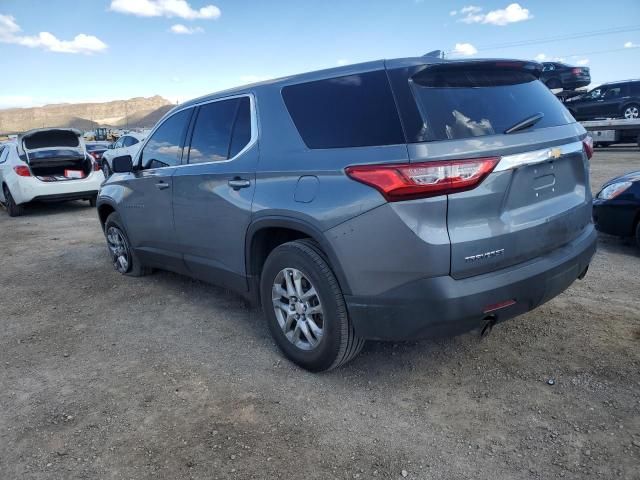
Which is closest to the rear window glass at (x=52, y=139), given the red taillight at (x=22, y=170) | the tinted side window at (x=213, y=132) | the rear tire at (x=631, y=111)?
the red taillight at (x=22, y=170)

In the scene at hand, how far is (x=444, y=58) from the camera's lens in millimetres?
2732

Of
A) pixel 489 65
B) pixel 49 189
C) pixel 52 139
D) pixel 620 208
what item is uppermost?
pixel 52 139

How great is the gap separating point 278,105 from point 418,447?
221 cm

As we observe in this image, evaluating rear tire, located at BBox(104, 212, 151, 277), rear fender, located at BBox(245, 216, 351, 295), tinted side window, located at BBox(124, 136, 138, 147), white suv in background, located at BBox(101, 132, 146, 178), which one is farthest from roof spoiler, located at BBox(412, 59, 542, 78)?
tinted side window, located at BBox(124, 136, 138, 147)

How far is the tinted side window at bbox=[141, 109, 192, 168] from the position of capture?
13.9ft

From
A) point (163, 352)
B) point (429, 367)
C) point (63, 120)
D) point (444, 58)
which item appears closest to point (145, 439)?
point (163, 352)

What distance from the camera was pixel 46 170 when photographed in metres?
10.4

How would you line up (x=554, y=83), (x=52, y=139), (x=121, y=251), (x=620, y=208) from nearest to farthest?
(x=620, y=208)
(x=121, y=251)
(x=52, y=139)
(x=554, y=83)

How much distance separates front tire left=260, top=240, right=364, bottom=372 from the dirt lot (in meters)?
0.19

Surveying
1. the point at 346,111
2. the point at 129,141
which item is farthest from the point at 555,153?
the point at 129,141

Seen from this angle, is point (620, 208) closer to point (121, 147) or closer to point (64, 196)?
point (64, 196)

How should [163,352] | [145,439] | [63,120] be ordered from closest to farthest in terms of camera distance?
1. [145,439]
2. [163,352]
3. [63,120]

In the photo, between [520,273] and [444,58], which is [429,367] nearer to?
[520,273]

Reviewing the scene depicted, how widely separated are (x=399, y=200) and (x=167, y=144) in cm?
275
